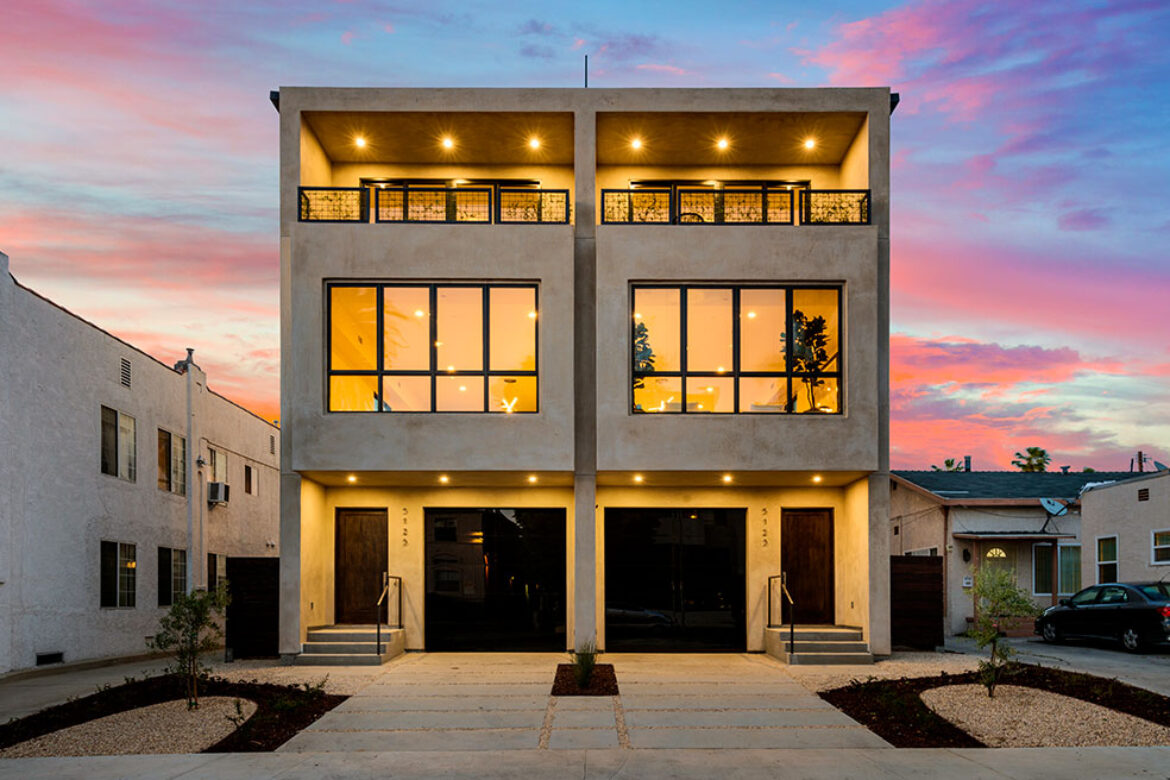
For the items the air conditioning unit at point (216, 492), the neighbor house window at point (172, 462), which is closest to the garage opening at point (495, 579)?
the neighbor house window at point (172, 462)

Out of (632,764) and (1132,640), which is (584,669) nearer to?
(632,764)

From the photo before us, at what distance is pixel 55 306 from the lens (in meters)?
16.2

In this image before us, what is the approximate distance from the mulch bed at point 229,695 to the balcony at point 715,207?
347 inches

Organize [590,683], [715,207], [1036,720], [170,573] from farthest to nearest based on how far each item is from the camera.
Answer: [170,573] → [715,207] → [590,683] → [1036,720]

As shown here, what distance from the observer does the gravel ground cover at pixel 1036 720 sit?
9.66 m

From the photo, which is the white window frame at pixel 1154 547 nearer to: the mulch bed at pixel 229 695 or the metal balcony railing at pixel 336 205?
the mulch bed at pixel 229 695

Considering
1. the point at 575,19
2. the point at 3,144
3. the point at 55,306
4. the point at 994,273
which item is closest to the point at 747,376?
the point at 575,19

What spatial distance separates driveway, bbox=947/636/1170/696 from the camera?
43.4 feet

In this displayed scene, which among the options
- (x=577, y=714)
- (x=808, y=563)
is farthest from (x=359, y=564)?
(x=808, y=563)

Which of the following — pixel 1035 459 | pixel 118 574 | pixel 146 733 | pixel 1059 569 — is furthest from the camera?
pixel 1035 459

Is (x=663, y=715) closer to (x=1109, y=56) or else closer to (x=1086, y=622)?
(x=1086, y=622)

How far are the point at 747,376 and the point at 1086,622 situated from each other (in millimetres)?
8958

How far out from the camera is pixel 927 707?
10984 mm

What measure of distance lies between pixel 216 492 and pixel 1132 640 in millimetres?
19837
